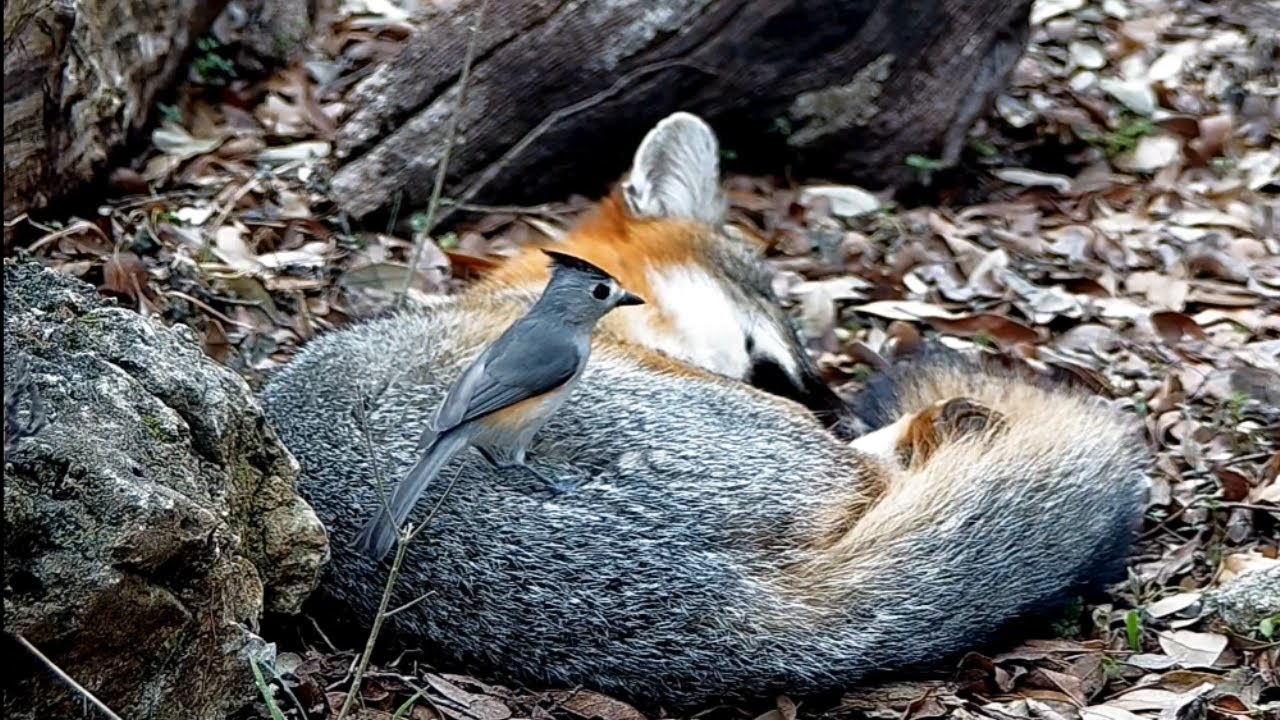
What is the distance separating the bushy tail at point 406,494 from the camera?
3541 millimetres

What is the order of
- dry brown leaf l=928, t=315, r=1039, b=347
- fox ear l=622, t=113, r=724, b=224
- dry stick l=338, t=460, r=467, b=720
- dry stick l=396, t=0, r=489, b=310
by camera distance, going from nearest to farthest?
dry stick l=338, t=460, r=467, b=720 → dry stick l=396, t=0, r=489, b=310 → fox ear l=622, t=113, r=724, b=224 → dry brown leaf l=928, t=315, r=1039, b=347

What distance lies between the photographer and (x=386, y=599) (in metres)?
3.00

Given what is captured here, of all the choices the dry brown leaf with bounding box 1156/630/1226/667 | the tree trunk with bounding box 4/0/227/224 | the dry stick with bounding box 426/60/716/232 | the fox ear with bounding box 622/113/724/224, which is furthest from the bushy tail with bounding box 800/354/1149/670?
the tree trunk with bounding box 4/0/227/224

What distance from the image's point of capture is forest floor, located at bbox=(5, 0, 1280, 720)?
12.4 ft

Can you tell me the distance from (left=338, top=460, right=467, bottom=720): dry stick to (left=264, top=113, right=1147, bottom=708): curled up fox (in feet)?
0.18

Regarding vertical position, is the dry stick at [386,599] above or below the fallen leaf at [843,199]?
above

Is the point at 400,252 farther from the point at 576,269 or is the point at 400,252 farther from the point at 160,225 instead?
the point at 576,269

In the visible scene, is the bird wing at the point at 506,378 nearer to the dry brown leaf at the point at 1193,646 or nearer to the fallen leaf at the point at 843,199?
the dry brown leaf at the point at 1193,646

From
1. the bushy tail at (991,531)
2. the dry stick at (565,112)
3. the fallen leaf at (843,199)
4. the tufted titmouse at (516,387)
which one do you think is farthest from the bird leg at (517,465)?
the fallen leaf at (843,199)

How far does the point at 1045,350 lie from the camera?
232 inches

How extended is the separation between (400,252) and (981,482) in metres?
3.18

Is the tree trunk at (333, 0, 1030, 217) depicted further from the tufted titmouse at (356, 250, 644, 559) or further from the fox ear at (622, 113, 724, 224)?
the tufted titmouse at (356, 250, 644, 559)

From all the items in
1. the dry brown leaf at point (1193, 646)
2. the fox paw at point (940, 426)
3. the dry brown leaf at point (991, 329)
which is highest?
the fox paw at point (940, 426)

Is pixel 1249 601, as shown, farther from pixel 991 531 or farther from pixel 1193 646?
pixel 991 531
